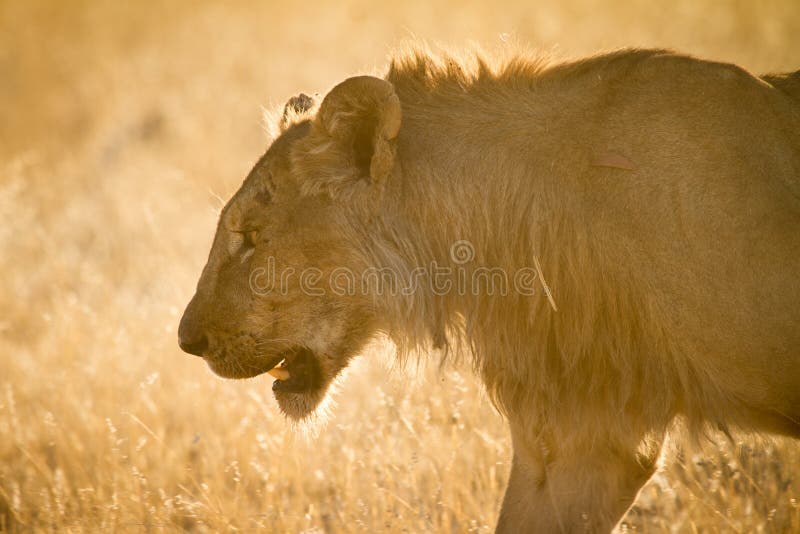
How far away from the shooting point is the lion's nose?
3289 mm

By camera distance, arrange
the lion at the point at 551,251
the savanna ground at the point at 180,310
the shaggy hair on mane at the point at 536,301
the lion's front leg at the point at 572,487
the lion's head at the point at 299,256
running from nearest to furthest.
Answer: the lion at the point at 551,251, the shaggy hair on mane at the point at 536,301, the lion's head at the point at 299,256, the lion's front leg at the point at 572,487, the savanna ground at the point at 180,310

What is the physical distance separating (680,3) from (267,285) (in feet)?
30.6

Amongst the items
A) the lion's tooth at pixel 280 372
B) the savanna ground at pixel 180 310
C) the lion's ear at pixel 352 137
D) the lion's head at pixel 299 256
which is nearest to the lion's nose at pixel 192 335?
the lion's head at pixel 299 256

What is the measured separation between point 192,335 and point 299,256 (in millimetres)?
480

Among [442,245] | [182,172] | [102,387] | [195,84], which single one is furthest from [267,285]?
[195,84]

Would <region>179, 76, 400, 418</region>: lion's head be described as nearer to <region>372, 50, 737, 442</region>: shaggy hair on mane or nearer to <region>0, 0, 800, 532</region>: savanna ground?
<region>372, 50, 737, 442</region>: shaggy hair on mane

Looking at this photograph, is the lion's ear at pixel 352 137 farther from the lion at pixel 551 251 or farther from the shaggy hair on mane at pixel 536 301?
the shaggy hair on mane at pixel 536 301

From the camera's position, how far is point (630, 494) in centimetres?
324

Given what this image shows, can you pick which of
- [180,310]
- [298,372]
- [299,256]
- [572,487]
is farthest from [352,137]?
[180,310]

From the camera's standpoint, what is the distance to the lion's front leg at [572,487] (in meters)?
3.23

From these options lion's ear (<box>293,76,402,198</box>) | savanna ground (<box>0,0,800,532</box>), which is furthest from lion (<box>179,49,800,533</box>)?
savanna ground (<box>0,0,800,532</box>)

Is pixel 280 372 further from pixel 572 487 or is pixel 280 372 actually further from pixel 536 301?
pixel 572 487

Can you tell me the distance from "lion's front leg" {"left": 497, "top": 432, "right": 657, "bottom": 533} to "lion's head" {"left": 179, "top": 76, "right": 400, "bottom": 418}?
0.75 m

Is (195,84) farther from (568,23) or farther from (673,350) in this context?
(673,350)
